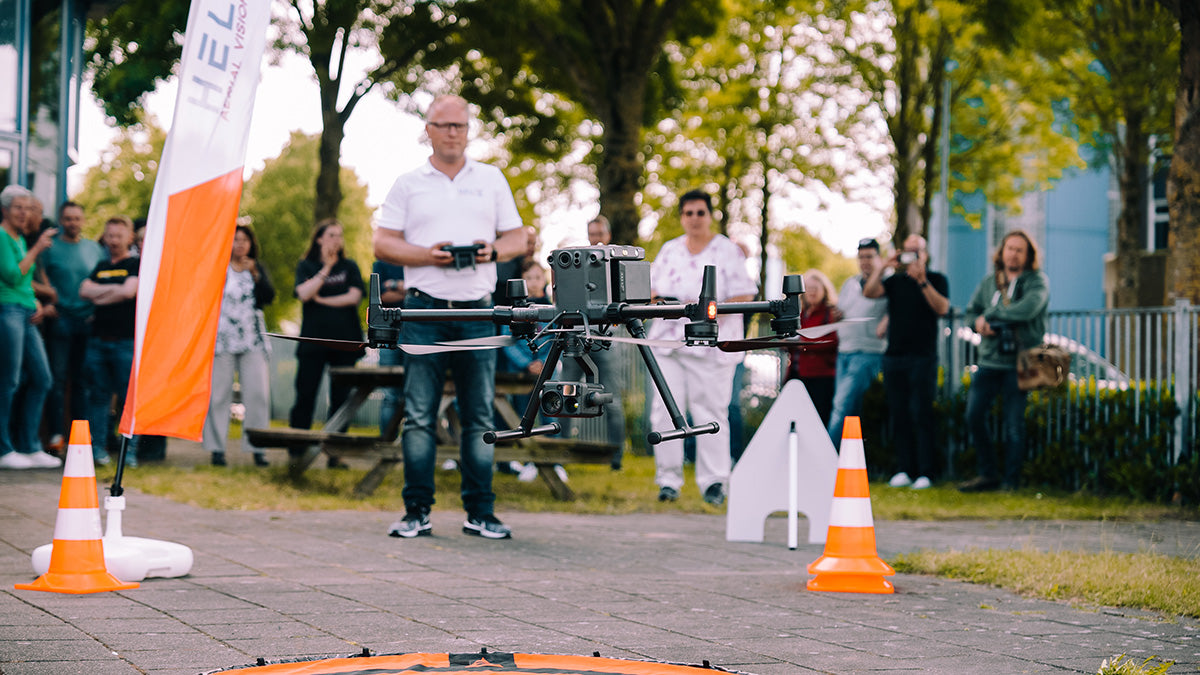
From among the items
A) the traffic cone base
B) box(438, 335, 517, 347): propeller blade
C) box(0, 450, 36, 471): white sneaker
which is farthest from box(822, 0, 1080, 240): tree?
box(438, 335, 517, 347): propeller blade

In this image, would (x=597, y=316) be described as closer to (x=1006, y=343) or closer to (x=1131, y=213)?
(x=1006, y=343)

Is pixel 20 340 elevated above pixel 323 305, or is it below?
below

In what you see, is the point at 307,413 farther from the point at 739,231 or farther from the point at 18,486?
the point at 739,231

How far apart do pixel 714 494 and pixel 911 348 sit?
2895 millimetres

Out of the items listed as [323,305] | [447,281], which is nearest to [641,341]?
[447,281]

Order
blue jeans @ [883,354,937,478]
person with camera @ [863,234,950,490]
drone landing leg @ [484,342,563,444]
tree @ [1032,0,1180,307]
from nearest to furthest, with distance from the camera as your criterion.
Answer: drone landing leg @ [484,342,563,444] → person with camera @ [863,234,950,490] → blue jeans @ [883,354,937,478] → tree @ [1032,0,1180,307]

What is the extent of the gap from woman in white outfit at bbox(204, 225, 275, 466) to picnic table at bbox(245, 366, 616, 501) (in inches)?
69.1

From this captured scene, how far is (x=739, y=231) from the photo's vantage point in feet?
118

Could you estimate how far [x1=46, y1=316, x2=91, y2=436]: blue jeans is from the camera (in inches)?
464

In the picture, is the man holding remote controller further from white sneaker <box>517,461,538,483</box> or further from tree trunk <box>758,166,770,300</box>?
tree trunk <box>758,166,770,300</box>

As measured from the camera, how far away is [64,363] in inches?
470

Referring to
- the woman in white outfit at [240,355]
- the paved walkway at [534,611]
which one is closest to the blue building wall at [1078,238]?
the woman in white outfit at [240,355]

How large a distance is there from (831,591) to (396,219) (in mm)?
2989

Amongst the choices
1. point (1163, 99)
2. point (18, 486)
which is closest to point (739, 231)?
point (1163, 99)
